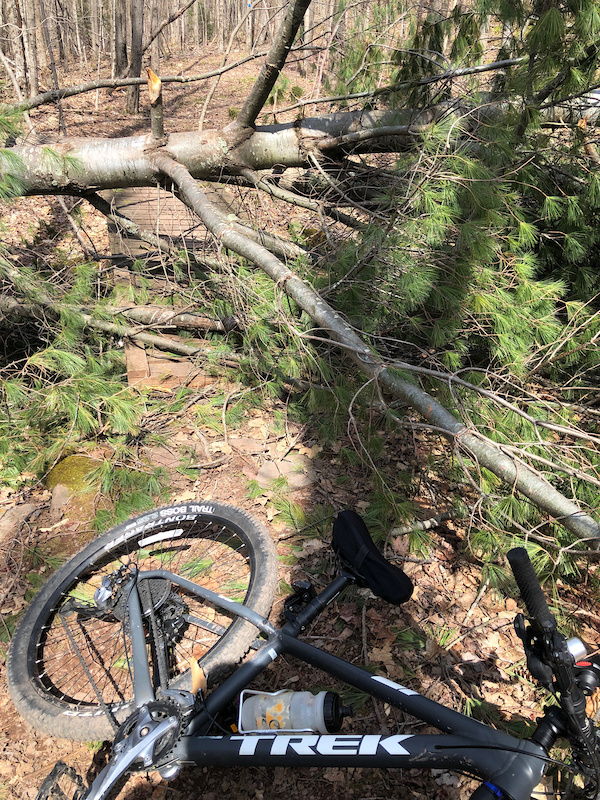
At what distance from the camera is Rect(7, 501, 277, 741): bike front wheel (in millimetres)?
2207

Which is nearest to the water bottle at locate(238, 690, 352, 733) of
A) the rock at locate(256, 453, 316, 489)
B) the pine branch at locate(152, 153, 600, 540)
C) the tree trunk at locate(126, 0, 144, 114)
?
the pine branch at locate(152, 153, 600, 540)

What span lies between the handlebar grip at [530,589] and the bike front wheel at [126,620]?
1364mm

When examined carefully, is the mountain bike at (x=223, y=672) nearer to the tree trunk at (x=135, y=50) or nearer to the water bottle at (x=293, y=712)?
the water bottle at (x=293, y=712)

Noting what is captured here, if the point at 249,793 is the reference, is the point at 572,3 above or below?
above

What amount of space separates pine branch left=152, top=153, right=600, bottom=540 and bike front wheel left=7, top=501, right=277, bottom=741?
1.01 m

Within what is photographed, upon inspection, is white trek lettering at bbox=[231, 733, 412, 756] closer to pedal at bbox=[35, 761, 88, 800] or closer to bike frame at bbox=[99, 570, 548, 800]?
bike frame at bbox=[99, 570, 548, 800]

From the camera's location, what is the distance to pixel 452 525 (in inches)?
124

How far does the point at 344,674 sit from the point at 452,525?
4.63 feet

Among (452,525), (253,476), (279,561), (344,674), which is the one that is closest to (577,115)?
(452,525)

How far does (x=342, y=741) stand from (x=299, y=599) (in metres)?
0.61

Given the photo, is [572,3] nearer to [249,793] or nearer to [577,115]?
[577,115]

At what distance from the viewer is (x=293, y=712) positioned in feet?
6.20

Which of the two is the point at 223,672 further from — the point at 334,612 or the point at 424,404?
the point at 424,404

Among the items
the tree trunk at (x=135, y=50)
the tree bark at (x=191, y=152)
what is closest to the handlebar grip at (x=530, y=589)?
the tree bark at (x=191, y=152)
